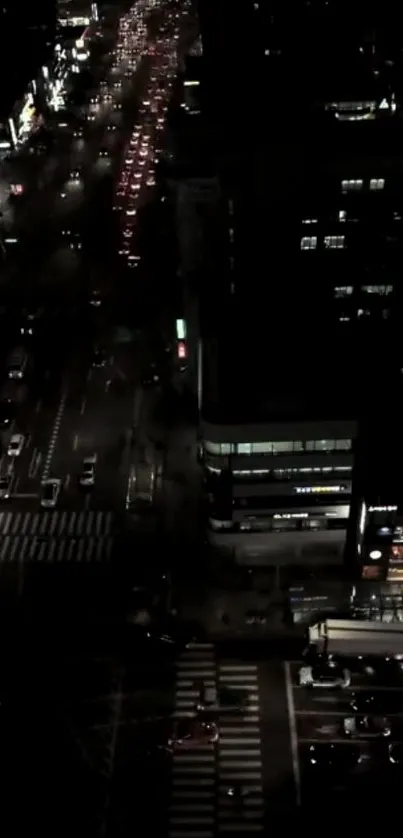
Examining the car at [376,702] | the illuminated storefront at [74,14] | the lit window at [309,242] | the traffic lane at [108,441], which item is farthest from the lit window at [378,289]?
the illuminated storefront at [74,14]

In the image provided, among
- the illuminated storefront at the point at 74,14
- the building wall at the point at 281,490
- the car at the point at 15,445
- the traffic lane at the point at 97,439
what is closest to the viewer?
the building wall at the point at 281,490

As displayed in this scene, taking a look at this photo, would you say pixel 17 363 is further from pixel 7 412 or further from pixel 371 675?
pixel 371 675

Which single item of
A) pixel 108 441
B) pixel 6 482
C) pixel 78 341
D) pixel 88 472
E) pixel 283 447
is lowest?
pixel 6 482

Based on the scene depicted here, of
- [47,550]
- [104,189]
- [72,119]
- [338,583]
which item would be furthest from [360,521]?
[72,119]

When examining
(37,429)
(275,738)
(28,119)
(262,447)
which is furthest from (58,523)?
(28,119)

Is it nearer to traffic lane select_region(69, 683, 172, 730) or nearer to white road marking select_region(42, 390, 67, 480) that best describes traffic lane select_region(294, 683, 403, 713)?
traffic lane select_region(69, 683, 172, 730)

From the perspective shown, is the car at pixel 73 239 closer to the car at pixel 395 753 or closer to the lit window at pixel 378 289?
the lit window at pixel 378 289
